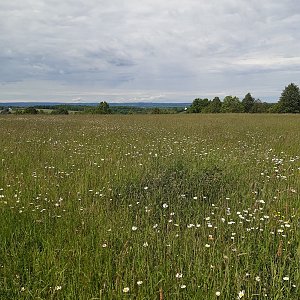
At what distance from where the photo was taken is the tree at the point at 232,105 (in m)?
85.2

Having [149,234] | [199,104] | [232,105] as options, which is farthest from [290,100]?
[149,234]

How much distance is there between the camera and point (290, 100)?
7431 centimetres

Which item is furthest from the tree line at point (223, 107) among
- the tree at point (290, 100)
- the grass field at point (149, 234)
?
the grass field at point (149, 234)

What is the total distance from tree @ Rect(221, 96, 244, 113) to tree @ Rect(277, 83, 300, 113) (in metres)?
12.6

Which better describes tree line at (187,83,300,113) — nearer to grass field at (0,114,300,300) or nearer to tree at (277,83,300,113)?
tree at (277,83,300,113)

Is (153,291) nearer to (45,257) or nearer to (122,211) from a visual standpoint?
(45,257)

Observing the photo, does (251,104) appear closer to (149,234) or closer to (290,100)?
(290,100)

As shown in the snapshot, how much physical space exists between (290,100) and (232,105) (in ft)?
66.4

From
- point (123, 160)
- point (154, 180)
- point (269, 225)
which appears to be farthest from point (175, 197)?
point (123, 160)

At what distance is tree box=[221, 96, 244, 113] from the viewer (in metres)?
Answer: 85.2

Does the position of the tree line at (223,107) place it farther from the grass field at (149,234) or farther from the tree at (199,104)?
the grass field at (149,234)

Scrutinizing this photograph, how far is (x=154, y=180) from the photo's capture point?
201 inches

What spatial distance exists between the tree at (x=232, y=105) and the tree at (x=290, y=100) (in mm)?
12641

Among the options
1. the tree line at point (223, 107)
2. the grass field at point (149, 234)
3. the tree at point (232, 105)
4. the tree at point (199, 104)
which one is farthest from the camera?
the tree at point (199, 104)
